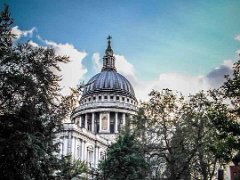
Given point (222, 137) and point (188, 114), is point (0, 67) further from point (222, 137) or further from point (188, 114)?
point (188, 114)

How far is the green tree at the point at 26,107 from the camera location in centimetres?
1639

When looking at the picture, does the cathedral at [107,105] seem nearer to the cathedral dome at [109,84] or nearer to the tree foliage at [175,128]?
the cathedral dome at [109,84]

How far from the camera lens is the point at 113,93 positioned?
9231 centimetres

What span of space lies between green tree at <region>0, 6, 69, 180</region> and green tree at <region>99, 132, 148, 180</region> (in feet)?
66.6

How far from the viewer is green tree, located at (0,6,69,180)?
16.4 m

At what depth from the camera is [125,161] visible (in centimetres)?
3950

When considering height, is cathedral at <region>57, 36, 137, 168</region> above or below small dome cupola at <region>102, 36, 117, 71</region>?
below

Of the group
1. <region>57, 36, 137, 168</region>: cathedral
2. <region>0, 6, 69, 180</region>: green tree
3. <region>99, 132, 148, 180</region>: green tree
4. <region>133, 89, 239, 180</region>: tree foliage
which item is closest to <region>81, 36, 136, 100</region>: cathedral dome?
<region>57, 36, 137, 168</region>: cathedral

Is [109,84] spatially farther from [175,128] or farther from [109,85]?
[175,128]

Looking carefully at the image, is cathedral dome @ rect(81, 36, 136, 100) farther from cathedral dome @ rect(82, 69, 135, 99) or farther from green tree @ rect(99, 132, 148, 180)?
green tree @ rect(99, 132, 148, 180)

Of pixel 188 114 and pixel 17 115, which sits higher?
pixel 188 114

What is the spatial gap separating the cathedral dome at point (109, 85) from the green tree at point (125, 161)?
52.1 m

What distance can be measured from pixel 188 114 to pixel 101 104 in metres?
58.2

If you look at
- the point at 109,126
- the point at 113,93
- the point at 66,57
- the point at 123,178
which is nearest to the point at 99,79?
the point at 113,93
